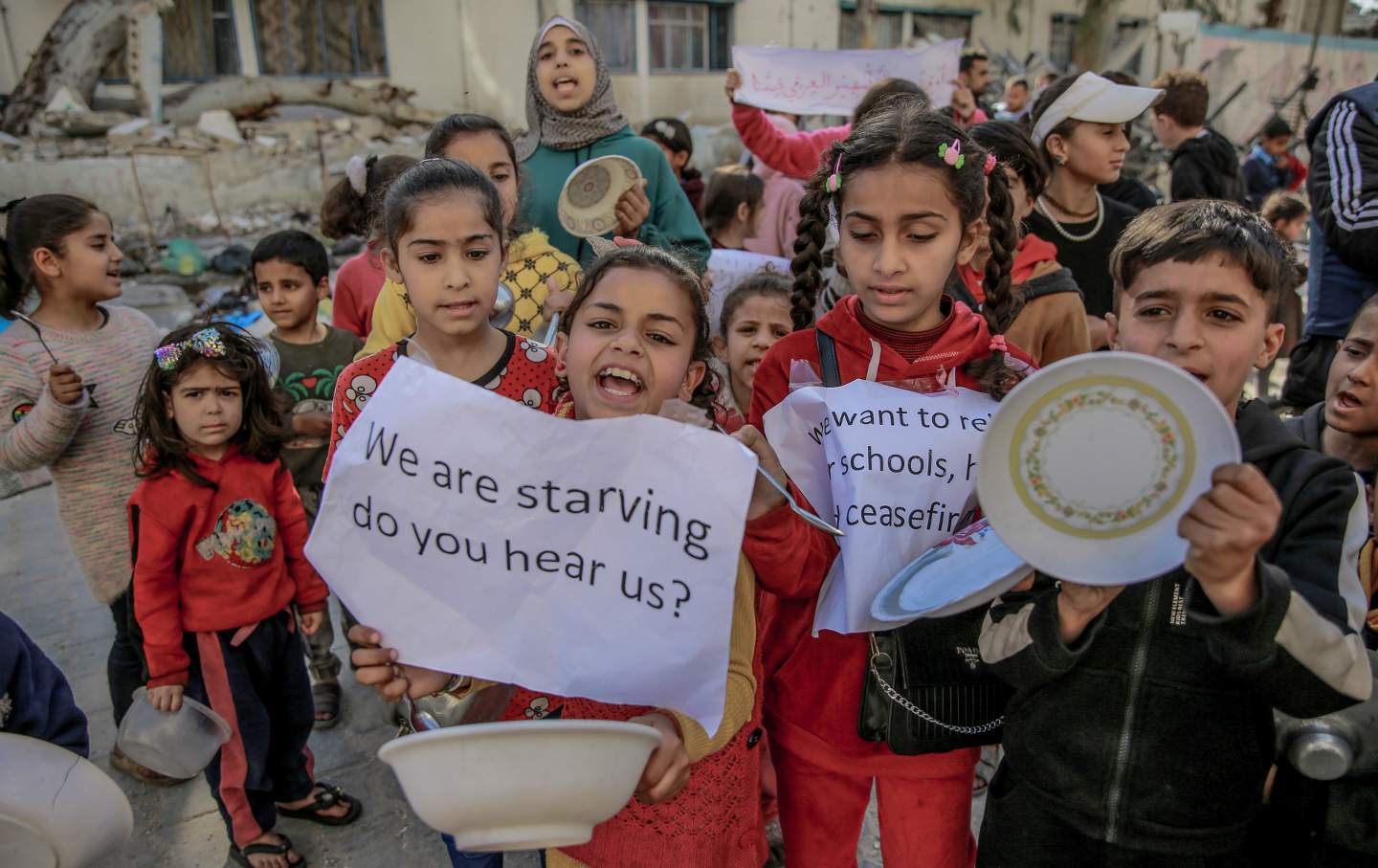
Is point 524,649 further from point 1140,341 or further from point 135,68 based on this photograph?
point 135,68

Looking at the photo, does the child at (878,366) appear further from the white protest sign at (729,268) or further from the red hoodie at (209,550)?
the red hoodie at (209,550)

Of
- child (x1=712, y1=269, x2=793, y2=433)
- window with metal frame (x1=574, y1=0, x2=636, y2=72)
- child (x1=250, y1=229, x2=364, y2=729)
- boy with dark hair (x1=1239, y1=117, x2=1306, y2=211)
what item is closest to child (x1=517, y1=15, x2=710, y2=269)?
child (x1=712, y1=269, x2=793, y2=433)

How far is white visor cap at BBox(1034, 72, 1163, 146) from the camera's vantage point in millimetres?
2768

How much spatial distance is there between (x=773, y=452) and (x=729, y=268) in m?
1.89

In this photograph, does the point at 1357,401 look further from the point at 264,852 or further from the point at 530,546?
the point at 264,852

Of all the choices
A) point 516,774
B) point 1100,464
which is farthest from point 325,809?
point 1100,464

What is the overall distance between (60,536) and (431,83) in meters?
10.1

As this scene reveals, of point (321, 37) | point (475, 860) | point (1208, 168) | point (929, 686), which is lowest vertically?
point (475, 860)

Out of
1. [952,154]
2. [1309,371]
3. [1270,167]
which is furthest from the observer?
[1270,167]

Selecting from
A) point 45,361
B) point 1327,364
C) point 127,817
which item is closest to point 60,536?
point 45,361

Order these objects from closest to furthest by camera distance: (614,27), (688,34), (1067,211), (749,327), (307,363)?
(749,327)
(1067,211)
(307,363)
(614,27)
(688,34)

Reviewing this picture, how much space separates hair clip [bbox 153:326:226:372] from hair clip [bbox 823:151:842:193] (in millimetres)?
1667

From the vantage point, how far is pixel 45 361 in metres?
2.55

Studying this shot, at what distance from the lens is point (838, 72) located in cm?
478
